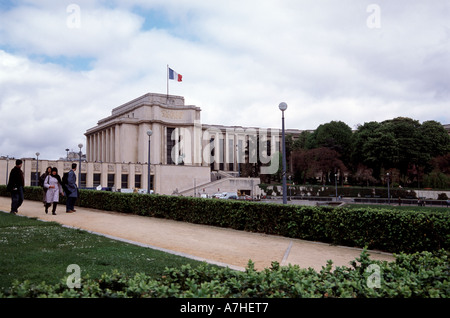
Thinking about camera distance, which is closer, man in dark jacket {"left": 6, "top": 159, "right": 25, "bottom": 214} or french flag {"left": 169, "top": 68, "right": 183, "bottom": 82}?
man in dark jacket {"left": 6, "top": 159, "right": 25, "bottom": 214}

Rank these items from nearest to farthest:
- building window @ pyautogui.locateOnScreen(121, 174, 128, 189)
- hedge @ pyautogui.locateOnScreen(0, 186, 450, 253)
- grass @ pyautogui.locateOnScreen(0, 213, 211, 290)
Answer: grass @ pyautogui.locateOnScreen(0, 213, 211, 290)
hedge @ pyautogui.locateOnScreen(0, 186, 450, 253)
building window @ pyautogui.locateOnScreen(121, 174, 128, 189)

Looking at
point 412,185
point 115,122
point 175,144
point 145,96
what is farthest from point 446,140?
point 115,122

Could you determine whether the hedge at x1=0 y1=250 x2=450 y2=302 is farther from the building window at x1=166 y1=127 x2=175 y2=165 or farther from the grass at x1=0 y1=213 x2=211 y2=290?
the building window at x1=166 y1=127 x2=175 y2=165

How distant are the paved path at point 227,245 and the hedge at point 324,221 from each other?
0.35 m

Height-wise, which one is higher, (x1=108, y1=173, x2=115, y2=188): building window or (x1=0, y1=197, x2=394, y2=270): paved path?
(x1=108, y1=173, x2=115, y2=188): building window

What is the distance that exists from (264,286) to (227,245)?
20.7 feet

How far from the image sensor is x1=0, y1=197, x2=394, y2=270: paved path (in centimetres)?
778

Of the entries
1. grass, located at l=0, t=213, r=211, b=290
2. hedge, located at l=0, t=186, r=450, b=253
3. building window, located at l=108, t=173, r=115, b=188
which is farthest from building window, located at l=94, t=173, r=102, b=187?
grass, located at l=0, t=213, r=211, b=290

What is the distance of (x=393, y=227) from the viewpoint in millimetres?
9070

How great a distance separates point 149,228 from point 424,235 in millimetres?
8138

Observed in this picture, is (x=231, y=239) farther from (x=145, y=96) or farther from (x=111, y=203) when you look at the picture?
(x=145, y=96)

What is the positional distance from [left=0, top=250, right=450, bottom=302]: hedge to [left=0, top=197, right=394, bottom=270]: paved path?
295 centimetres

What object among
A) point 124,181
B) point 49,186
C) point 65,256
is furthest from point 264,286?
point 124,181

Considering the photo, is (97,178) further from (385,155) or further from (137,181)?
(385,155)
